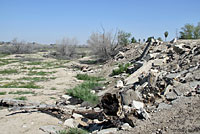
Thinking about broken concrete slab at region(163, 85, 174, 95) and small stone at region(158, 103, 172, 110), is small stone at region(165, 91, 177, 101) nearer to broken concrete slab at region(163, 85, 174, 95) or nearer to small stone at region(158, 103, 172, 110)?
broken concrete slab at region(163, 85, 174, 95)

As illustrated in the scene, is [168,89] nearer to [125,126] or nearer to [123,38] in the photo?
[125,126]

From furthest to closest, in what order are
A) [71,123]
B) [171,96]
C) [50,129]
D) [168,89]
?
[168,89]
[171,96]
[71,123]
[50,129]

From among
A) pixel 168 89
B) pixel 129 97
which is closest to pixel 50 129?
pixel 129 97

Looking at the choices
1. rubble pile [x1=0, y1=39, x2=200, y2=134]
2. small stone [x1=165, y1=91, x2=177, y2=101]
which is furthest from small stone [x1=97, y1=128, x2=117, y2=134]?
small stone [x1=165, y1=91, x2=177, y2=101]

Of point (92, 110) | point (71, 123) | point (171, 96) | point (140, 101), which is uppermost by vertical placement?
point (171, 96)

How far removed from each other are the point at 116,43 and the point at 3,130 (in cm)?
1943

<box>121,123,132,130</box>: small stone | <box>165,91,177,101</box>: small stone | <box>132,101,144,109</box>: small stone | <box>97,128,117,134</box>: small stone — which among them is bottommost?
<box>97,128,117,134</box>: small stone

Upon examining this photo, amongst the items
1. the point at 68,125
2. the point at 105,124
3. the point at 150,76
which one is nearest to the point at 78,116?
the point at 68,125

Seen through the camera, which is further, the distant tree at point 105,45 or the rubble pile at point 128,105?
the distant tree at point 105,45

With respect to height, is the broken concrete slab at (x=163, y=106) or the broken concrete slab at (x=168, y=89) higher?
the broken concrete slab at (x=168, y=89)

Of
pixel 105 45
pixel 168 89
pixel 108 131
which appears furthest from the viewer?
pixel 105 45

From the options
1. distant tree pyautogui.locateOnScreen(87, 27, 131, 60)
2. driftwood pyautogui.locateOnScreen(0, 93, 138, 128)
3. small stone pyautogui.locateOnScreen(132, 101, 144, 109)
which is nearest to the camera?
driftwood pyautogui.locateOnScreen(0, 93, 138, 128)

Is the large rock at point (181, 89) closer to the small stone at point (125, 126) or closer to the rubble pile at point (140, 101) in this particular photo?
the rubble pile at point (140, 101)

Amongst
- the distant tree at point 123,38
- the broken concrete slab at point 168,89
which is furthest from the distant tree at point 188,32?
the broken concrete slab at point 168,89
